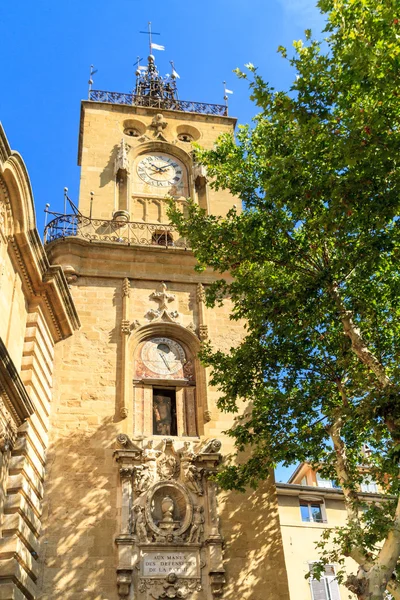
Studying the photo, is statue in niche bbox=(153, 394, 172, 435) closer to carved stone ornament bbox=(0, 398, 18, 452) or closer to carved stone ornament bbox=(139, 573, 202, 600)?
carved stone ornament bbox=(139, 573, 202, 600)

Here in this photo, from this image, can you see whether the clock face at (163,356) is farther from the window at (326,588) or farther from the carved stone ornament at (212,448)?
the window at (326,588)

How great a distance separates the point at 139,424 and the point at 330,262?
7091mm

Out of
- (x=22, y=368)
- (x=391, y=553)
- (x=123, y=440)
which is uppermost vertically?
(x=22, y=368)

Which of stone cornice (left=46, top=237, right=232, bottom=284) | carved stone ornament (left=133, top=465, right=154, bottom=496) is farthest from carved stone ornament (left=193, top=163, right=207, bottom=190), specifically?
carved stone ornament (left=133, top=465, right=154, bottom=496)

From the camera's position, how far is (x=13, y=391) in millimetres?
14336

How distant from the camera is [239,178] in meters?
15.9

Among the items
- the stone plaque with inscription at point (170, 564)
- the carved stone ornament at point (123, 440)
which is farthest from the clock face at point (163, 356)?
the stone plaque with inscription at point (170, 564)

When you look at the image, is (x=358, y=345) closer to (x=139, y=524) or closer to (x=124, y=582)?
(x=139, y=524)

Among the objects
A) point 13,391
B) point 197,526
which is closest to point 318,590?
point 197,526

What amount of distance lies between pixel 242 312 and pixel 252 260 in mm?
1458

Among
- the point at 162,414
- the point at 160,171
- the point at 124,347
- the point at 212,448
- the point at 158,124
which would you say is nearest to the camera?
the point at 212,448

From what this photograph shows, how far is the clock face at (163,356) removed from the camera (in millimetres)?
19497

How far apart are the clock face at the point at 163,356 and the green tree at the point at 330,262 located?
2.84 meters

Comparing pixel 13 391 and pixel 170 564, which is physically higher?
pixel 13 391
